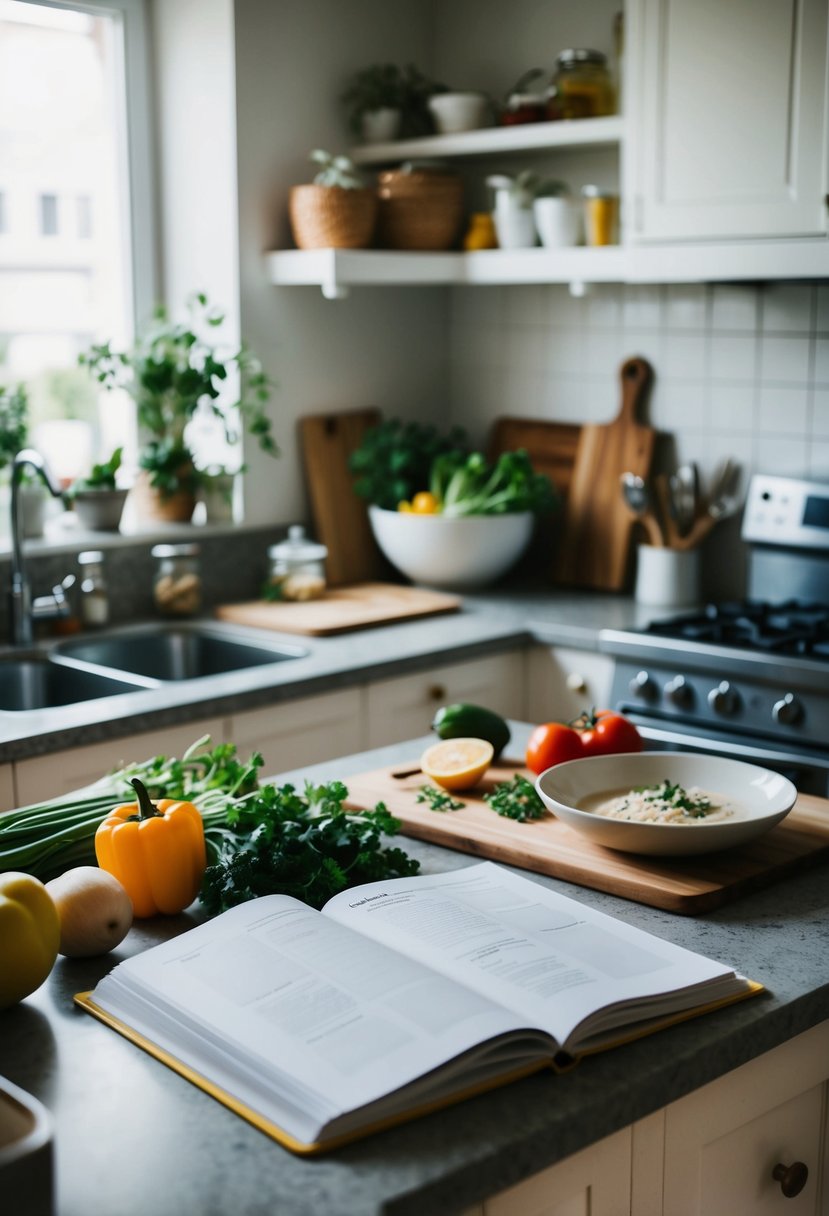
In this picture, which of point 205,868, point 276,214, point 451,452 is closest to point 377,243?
point 276,214

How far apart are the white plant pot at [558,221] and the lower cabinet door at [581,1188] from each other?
2571mm

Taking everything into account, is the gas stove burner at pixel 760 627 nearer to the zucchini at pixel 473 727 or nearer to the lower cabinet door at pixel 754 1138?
the zucchini at pixel 473 727

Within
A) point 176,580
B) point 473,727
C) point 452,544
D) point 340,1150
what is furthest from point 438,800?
point 452,544

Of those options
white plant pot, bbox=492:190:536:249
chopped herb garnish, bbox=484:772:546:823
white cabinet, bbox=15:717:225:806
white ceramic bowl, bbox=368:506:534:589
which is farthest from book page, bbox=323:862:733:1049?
white plant pot, bbox=492:190:536:249

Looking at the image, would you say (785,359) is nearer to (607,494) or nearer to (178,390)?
(607,494)

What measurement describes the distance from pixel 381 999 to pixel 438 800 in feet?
2.10

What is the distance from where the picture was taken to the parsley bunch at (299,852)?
4.89ft

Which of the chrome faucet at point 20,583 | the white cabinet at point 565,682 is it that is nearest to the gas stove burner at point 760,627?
the white cabinet at point 565,682

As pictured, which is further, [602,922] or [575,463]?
[575,463]

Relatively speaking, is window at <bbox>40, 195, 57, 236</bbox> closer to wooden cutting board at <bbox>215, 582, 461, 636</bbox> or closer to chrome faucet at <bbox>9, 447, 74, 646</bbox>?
chrome faucet at <bbox>9, 447, 74, 646</bbox>

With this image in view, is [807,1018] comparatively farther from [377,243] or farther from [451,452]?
[377,243]

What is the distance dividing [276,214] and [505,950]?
2.62 m

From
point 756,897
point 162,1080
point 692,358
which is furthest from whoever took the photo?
point 692,358

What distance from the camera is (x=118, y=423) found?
3609 mm
